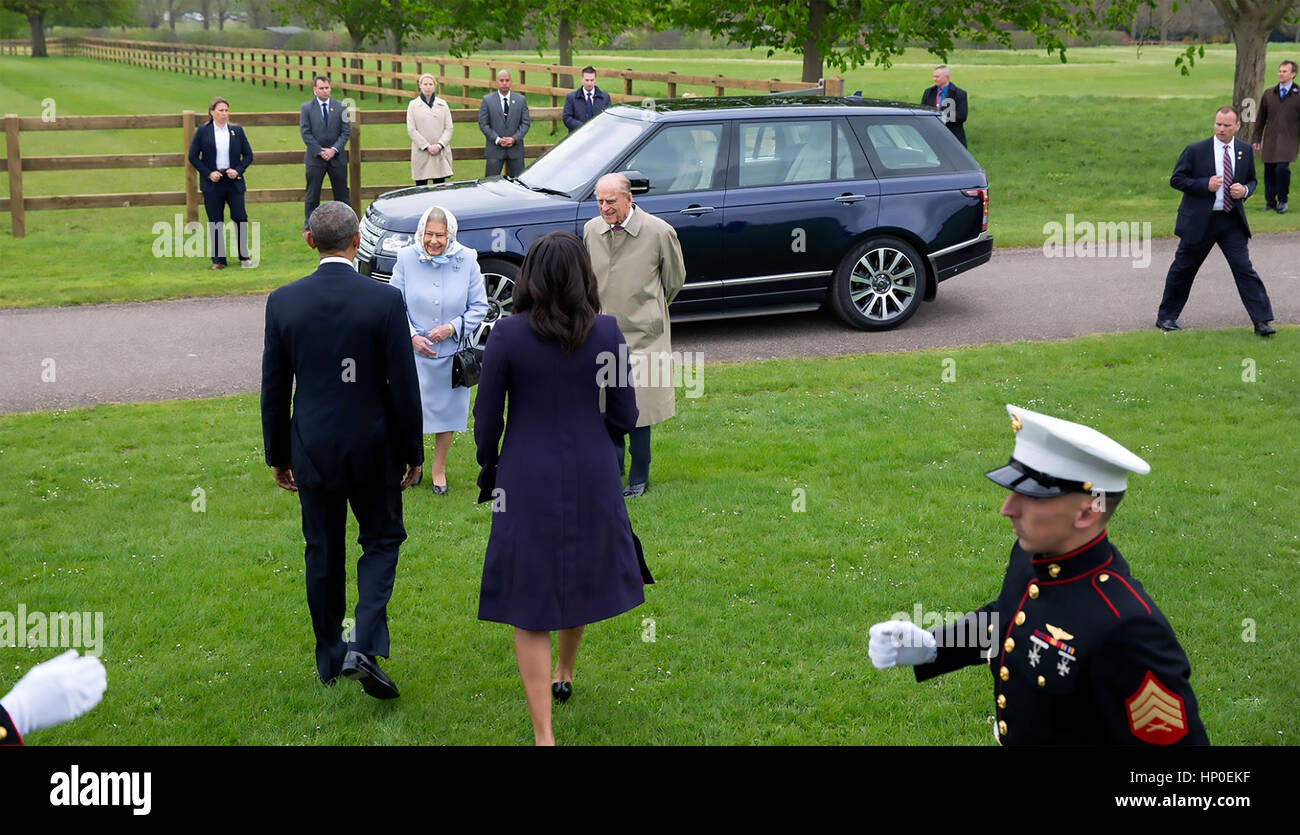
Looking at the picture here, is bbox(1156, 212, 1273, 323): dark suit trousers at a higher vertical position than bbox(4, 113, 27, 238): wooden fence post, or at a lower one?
lower

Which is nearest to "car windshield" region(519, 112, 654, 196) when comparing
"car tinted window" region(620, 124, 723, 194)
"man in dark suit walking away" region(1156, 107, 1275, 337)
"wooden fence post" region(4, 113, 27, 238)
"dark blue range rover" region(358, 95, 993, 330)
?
"dark blue range rover" region(358, 95, 993, 330)

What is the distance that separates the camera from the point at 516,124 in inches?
727

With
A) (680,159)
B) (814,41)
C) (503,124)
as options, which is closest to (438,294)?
(680,159)

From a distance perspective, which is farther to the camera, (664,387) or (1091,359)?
(1091,359)

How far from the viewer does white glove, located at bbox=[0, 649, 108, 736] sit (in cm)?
286

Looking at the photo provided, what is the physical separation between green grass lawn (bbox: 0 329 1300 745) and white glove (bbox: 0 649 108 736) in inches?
89.5

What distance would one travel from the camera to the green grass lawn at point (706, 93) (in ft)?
51.4

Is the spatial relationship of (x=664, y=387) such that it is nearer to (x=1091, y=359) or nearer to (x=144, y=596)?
(x=144, y=596)

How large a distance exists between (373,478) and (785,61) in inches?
2378

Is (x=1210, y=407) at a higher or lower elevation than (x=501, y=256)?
lower

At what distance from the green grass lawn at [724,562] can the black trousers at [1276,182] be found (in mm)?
10364

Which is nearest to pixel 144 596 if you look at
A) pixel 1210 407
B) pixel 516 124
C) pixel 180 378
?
pixel 180 378

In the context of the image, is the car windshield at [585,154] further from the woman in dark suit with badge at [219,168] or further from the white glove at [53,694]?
the white glove at [53,694]
